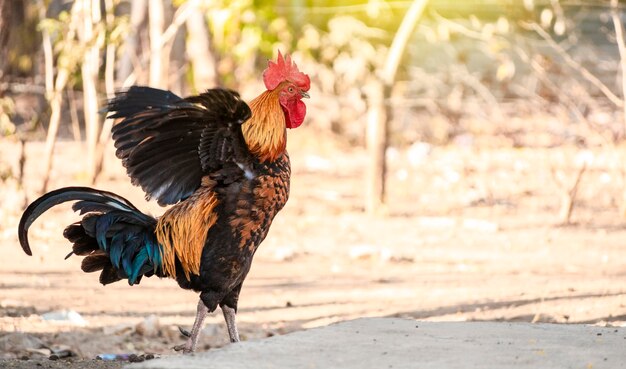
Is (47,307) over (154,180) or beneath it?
beneath

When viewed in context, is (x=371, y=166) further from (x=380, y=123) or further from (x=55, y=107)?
(x=55, y=107)

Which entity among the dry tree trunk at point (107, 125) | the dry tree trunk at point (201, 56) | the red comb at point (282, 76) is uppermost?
the dry tree trunk at point (201, 56)

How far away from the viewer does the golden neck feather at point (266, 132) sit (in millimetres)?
5262

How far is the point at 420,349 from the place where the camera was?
459 centimetres

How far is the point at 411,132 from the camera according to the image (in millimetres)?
18250

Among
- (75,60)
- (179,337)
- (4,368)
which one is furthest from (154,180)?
(75,60)

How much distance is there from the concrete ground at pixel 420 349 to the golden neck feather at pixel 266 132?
934 mm

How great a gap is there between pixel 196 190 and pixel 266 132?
488mm

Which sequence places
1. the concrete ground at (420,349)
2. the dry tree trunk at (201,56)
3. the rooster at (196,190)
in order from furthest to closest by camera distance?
the dry tree trunk at (201,56) → the rooster at (196,190) → the concrete ground at (420,349)

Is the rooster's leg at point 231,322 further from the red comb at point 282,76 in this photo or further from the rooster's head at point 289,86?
the red comb at point 282,76

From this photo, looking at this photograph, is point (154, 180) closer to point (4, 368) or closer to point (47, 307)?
point (4, 368)

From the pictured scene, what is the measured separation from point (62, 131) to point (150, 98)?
14686 mm

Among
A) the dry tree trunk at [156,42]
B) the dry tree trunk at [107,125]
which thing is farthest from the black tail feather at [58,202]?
the dry tree trunk at [156,42]

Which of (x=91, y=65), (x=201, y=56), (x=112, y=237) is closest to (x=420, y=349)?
(x=112, y=237)
